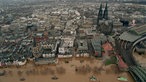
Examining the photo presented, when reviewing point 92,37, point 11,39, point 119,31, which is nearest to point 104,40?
point 92,37

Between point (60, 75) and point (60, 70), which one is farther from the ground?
point (60, 70)

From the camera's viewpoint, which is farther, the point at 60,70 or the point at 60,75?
the point at 60,70

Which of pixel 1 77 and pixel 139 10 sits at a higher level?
pixel 139 10

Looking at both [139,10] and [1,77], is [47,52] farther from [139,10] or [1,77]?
[139,10]

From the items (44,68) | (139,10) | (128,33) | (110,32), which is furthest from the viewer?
(139,10)

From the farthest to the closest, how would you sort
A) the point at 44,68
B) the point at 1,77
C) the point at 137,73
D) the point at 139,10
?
the point at 139,10 → the point at 44,68 → the point at 1,77 → the point at 137,73

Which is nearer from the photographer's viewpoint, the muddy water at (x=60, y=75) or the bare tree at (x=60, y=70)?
the muddy water at (x=60, y=75)

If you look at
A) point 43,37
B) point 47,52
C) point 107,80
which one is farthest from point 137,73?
point 43,37

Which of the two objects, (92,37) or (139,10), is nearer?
(92,37)

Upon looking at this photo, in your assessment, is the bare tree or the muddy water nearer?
the muddy water
